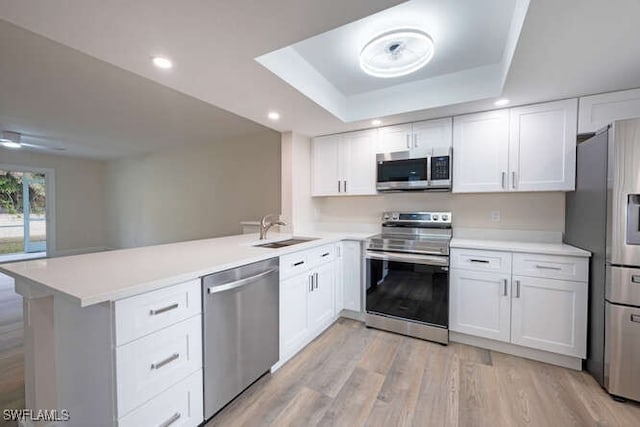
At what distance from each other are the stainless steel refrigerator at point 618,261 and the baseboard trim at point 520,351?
0.16 meters

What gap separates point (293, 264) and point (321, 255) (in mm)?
440

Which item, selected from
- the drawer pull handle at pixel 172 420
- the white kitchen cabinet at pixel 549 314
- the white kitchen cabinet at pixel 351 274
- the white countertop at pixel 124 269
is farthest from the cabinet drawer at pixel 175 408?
the white kitchen cabinet at pixel 549 314

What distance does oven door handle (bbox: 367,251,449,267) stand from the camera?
230 centimetres

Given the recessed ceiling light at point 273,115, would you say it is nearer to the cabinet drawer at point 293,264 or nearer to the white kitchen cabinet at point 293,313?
the cabinet drawer at point 293,264

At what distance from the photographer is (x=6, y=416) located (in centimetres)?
150

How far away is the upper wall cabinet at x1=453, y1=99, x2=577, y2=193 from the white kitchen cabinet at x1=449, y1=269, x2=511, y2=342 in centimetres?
82

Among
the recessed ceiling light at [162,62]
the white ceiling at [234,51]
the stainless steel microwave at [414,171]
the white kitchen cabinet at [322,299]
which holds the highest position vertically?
the white ceiling at [234,51]

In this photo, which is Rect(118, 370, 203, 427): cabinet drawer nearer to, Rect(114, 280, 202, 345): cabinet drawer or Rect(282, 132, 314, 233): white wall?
Rect(114, 280, 202, 345): cabinet drawer

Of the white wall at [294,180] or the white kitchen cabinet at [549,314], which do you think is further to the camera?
the white wall at [294,180]

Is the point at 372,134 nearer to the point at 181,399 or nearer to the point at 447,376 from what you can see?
the point at 447,376

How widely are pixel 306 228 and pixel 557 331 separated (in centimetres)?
252

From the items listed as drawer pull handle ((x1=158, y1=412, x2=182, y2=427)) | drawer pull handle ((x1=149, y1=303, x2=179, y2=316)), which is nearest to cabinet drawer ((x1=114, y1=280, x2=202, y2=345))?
drawer pull handle ((x1=149, y1=303, x2=179, y2=316))

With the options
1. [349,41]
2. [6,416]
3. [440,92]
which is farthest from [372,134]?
[6,416]

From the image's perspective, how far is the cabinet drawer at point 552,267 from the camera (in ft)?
6.33
